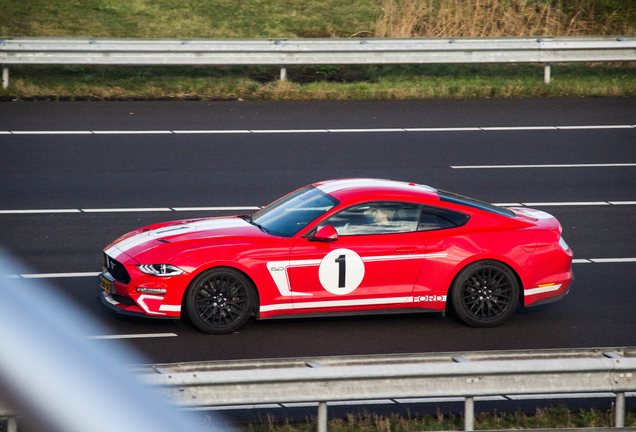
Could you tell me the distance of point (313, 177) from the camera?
12586 mm

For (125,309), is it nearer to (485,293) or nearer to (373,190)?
(373,190)

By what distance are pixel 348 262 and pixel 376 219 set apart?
562 mm

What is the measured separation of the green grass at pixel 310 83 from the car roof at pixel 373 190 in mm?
9428

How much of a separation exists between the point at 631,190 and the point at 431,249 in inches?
248

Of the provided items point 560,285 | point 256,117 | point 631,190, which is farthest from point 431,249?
point 256,117

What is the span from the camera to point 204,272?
738 cm

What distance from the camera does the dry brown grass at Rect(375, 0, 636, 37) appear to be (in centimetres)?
2072

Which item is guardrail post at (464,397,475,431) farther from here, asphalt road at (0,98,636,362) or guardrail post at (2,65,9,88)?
guardrail post at (2,65,9,88)

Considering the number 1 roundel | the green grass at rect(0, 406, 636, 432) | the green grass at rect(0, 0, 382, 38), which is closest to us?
the green grass at rect(0, 406, 636, 432)

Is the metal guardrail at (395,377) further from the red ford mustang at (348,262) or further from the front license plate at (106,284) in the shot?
the front license plate at (106,284)

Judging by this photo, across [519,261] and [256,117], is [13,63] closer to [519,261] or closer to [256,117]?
[256,117]

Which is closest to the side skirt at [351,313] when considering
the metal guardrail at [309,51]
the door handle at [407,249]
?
the door handle at [407,249]

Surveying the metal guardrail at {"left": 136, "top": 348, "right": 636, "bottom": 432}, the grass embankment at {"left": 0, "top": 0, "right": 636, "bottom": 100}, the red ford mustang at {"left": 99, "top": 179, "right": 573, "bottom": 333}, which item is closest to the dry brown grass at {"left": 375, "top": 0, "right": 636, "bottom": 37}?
the grass embankment at {"left": 0, "top": 0, "right": 636, "bottom": 100}

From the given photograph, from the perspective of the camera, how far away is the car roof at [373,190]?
25.8 ft
